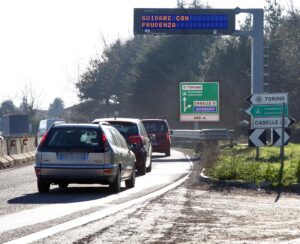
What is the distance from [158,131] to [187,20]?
4979mm

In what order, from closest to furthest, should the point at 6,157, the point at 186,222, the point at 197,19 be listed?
the point at 186,222, the point at 6,157, the point at 197,19

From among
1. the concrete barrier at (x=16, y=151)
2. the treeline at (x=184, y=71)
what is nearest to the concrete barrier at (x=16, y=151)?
the concrete barrier at (x=16, y=151)

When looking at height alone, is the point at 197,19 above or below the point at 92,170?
above

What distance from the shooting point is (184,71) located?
9131 centimetres

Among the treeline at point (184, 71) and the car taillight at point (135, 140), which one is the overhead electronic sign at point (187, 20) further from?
the treeline at point (184, 71)

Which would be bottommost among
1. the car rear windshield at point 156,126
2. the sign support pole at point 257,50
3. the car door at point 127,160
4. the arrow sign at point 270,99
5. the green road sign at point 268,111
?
the car door at point 127,160

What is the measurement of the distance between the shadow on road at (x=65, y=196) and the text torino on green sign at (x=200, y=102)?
32638 mm

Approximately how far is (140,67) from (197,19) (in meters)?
55.9

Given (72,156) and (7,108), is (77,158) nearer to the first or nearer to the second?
(72,156)

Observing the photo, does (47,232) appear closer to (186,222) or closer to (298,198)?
(186,222)

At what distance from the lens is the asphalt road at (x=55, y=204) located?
12.1m

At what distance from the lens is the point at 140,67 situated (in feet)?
314

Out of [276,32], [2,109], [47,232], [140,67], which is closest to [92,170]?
[47,232]

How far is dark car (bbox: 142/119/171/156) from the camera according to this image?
4072 centimetres
